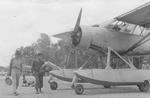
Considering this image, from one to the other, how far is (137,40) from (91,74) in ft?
10.8

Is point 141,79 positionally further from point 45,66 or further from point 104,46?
point 45,66

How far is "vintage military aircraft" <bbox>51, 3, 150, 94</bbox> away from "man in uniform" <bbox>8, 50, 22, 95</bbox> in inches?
77.8

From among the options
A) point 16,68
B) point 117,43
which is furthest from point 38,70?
point 117,43

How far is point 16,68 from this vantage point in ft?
38.3

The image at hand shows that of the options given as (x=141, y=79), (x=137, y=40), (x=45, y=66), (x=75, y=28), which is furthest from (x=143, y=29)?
(x=45, y=66)

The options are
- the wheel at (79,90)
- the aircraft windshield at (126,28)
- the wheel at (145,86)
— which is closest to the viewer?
the wheel at (79,90)

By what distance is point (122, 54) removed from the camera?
577 inches

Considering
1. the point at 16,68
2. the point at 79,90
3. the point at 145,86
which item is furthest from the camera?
the point at 145,86

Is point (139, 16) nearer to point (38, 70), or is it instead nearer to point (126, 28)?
point (126, 28)

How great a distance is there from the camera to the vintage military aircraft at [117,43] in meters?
12.6

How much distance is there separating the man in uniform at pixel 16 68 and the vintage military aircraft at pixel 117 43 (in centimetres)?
198

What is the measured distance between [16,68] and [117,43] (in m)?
4.44

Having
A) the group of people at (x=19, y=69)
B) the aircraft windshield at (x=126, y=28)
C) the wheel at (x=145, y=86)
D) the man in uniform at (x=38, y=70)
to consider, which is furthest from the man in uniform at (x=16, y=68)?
the wheel at (x=145, y=86)

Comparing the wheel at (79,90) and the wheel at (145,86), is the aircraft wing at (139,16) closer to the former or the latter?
the wheel at (145,86)
